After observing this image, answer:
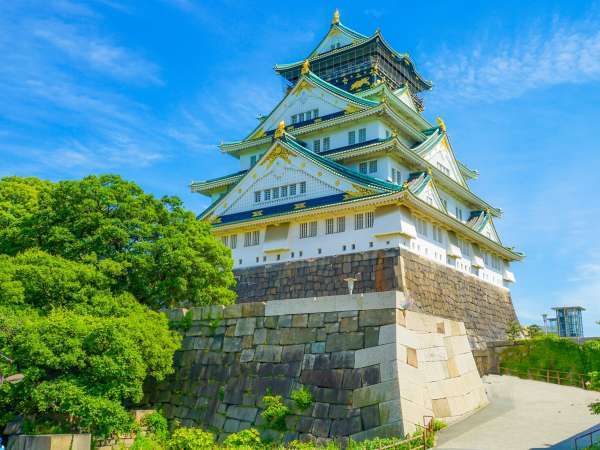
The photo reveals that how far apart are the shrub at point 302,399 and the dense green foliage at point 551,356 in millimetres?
16406

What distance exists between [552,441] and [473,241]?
77.4ft

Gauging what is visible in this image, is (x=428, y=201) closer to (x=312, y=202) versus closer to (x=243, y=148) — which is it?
(x=312, y=202)

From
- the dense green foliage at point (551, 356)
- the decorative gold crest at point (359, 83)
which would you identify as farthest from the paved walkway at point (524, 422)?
the decorative gold crest at point (359, 83)

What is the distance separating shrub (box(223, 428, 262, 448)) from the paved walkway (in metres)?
4.73

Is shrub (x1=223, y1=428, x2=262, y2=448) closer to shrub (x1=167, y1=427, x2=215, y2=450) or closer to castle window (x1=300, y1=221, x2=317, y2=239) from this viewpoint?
shrub (x1=167, y1=427, x2=215, y2=450)

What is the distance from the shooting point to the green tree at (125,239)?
20.1m

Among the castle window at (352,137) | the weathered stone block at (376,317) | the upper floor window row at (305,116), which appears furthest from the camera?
the upper floor window row at (305,116)

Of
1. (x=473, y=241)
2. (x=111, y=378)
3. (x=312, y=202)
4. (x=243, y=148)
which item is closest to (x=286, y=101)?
(x=243, y=148)

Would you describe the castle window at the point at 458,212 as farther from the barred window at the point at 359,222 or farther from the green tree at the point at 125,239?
the green tree at the point at 125,239

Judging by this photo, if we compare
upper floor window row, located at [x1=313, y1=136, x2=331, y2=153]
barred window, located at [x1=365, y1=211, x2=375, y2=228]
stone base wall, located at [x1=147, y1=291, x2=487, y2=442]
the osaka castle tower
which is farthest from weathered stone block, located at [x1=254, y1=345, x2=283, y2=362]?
upper floor window row, located at [x1=313, y1=136, x2=331, y2=153]

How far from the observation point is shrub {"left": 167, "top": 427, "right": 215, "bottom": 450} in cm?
1532

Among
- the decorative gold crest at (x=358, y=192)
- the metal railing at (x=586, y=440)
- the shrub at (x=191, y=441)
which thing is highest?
the decorative gold crest at (x=358, y=192)

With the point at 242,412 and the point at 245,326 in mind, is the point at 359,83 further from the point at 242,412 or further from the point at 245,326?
the point at 242,412

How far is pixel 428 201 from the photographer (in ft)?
103
